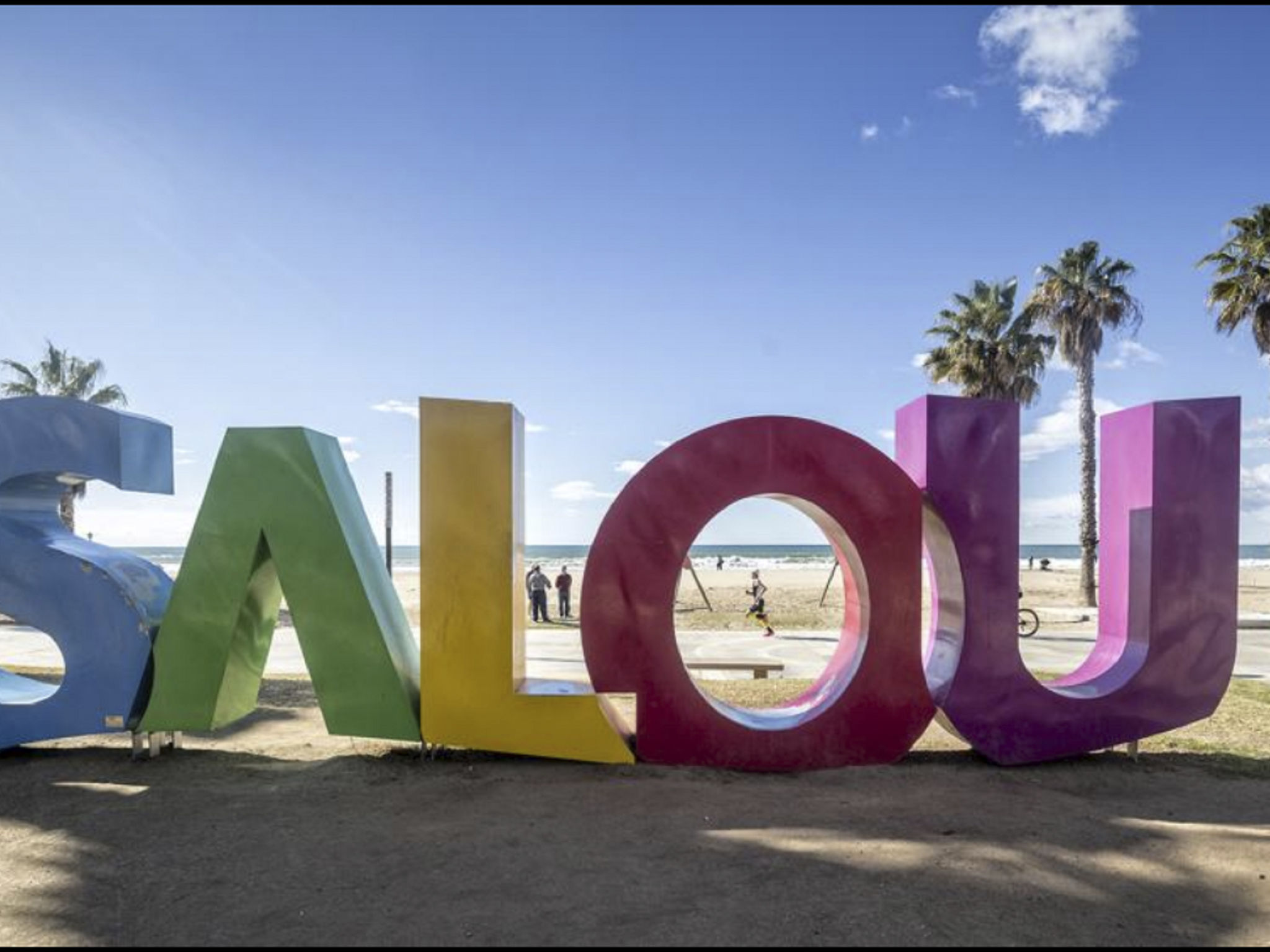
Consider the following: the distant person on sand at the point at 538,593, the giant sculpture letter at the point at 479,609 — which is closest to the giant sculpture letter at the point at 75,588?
the giant sculpture letter at the point at 479,609

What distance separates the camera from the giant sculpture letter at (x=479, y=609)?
6.82 metres

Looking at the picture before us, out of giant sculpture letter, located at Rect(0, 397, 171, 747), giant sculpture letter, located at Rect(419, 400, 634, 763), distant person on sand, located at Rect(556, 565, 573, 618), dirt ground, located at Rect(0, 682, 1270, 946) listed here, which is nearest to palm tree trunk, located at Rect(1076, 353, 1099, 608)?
distant person on sand, located at Rect(556, 565, 573, 618)

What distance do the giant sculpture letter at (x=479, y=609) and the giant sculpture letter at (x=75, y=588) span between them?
9.53 feet

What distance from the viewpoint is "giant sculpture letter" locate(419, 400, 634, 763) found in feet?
22.4

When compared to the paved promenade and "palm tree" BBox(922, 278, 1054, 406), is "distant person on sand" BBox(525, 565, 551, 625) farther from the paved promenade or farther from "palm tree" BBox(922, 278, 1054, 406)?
"palm tree" BBox(922, 278, 1054, 406)

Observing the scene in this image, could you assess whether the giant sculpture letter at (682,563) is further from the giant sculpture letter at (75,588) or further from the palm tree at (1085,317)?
the palm tree at (1085,317)

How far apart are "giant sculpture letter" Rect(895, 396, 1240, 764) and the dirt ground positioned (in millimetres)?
483

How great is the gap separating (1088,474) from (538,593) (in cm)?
1899

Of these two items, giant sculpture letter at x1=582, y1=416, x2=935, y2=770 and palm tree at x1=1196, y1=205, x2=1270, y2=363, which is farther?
palm tree at x1=1196, y1=205, x2=1270, y2=363

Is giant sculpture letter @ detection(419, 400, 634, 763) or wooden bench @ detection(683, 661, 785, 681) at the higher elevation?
giant sculpture letter @ detection(419, 400, 634, 763)

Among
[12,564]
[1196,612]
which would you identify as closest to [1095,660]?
[1196,612]

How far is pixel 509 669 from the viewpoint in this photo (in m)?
6.83

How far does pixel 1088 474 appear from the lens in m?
25.2

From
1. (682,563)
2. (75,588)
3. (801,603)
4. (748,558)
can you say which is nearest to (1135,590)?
(682,563)
